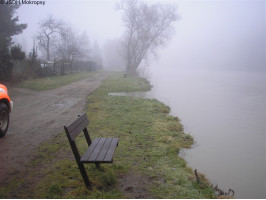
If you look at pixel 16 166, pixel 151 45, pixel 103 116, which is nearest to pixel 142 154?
pixel 16 166

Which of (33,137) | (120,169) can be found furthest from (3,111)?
(120,169)

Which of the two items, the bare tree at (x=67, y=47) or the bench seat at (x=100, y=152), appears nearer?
the bench seat at (x=100, y=152)

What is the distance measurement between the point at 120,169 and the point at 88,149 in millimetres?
820

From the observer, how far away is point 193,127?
30.8 ft

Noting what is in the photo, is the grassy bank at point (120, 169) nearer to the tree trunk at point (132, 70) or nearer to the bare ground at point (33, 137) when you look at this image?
the bare ground at point (33, 137)

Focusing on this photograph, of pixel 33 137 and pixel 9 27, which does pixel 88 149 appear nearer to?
pixel 33 137

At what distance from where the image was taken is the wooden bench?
12.0ft

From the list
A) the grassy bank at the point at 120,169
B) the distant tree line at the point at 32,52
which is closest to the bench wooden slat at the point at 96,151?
the grassy bank at the point at 120,169

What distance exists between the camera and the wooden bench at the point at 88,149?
3.65 meters

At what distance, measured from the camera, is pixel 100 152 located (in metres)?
4.17

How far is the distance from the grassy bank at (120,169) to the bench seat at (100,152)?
0.41m

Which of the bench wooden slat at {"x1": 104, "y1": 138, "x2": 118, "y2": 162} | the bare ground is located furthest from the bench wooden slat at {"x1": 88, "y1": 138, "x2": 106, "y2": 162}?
the bare ground

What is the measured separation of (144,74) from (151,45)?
211 inches

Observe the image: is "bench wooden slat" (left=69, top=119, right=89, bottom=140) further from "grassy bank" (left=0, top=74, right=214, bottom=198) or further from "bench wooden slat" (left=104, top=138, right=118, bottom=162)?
"grassy bank" (left=0, top=74, right=214, bottom=198)
